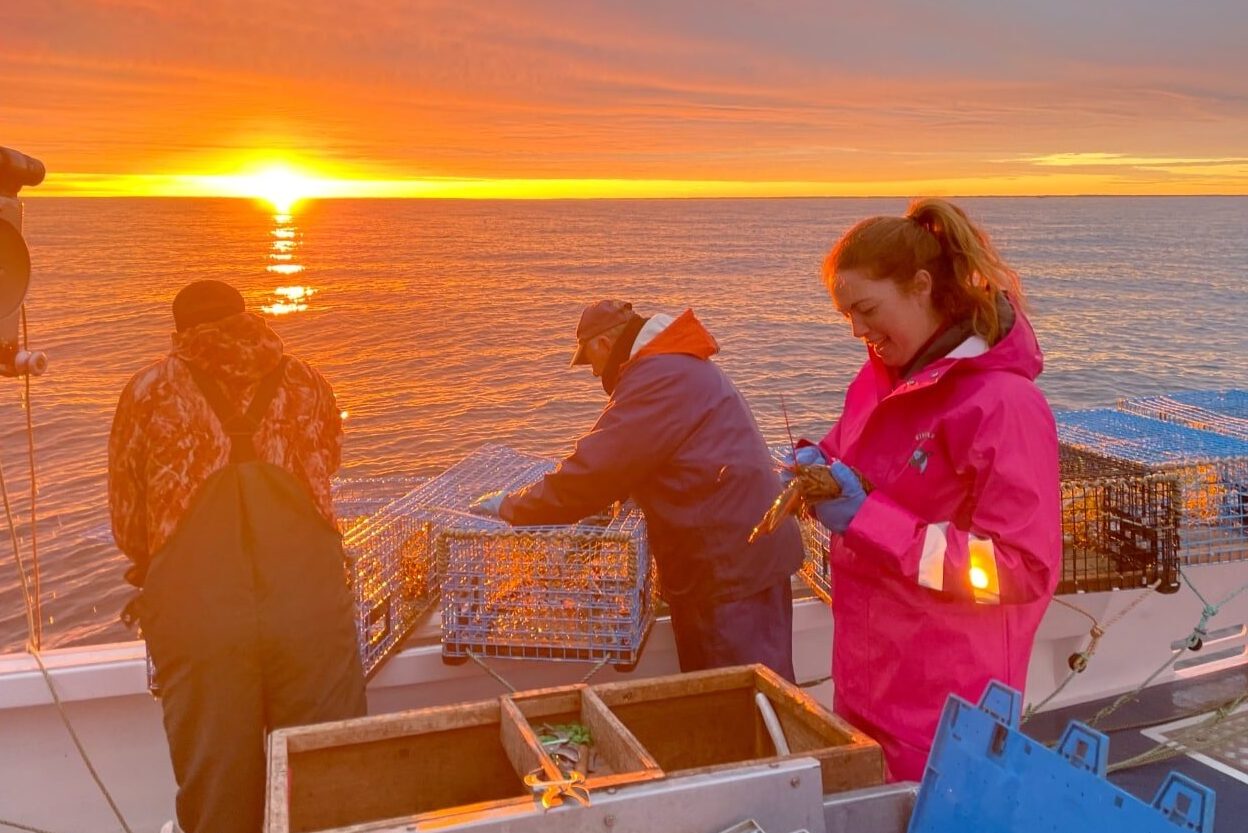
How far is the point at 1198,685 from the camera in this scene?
5.74 m

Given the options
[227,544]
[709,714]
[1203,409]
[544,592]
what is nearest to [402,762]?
[709,714]

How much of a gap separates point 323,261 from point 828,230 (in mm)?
67288

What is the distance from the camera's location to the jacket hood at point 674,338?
385cm

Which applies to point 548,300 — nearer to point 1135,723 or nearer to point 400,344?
point 400,344

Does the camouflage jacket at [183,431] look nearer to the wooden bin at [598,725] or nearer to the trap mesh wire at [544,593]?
the trap mesh wire at [544,593]

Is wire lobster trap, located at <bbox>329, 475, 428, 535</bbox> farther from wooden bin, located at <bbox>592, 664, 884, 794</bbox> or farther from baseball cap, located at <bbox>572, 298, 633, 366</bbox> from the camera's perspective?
wooden bin, located at <bbox>592, 664, 884, 794</bbox>

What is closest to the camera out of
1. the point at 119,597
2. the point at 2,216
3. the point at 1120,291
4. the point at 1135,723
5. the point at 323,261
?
the point at 2,216

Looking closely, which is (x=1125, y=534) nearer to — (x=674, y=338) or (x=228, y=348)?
(x=674, y=338)

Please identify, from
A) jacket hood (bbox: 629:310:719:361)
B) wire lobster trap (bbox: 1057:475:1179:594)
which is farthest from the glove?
wire lobster trap (bbox: 1057:475:1179:594)

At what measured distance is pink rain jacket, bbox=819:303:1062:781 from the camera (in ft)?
7.47

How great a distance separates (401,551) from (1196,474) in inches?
148

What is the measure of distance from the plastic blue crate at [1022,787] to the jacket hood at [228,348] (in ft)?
7.35

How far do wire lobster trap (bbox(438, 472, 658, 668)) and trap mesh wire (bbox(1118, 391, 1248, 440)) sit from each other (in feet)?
13.1

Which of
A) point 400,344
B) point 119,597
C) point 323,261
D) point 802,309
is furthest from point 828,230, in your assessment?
point 119,597
